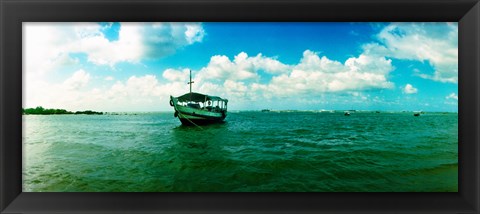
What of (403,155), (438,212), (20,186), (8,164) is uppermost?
(8,164)

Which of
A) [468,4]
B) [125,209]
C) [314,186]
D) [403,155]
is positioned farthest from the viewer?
[403,155]

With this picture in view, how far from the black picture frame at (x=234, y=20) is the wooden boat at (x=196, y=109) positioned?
6.98m

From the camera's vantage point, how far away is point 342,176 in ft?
9.66

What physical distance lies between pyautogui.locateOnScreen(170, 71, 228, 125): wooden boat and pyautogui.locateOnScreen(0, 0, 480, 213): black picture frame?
22.9 feet

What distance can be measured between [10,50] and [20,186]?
2.75 ft

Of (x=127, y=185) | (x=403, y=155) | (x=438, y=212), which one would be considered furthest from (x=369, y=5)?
(x=403, y=155)

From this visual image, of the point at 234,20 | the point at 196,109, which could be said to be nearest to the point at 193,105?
the point at 196,109

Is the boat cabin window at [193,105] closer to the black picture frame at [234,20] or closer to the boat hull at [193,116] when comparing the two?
the boat hull at [193,116]

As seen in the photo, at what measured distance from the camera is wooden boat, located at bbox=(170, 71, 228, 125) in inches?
349

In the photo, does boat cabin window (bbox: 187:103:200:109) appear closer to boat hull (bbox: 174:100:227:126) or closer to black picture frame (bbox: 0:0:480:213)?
boat hull (bbox: 174:100:227:126)

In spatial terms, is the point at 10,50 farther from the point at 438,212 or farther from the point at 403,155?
the point at 403,155

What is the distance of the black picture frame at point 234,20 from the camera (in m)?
1.31

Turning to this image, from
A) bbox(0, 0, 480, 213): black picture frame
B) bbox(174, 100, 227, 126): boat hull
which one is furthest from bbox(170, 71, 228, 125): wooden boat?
bbox(0, 0, 480, 213): black picture frame

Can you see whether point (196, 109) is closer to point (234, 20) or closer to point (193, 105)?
point (193, 105)
